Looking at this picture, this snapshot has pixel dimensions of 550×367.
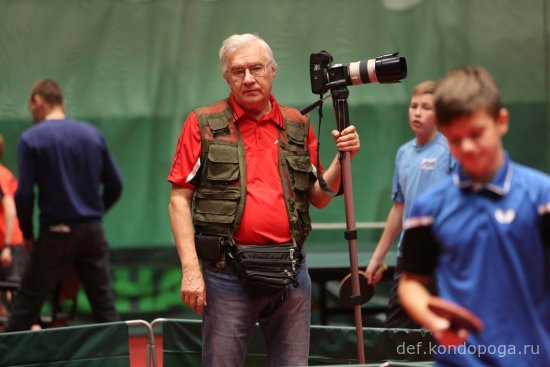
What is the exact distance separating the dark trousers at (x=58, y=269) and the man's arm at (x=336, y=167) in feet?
7.70

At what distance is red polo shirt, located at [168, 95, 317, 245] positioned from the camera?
3.39 meters

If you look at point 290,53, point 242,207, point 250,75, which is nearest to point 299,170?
point 242,207

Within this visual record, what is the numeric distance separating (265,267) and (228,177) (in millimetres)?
346

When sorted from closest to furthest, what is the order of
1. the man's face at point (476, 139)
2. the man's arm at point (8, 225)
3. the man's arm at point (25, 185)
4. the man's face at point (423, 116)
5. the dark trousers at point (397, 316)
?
1. the man's face at point (476, 139)
2. the man's face at point (423, 116)
3. the dark trousers at point (397, 316)
4. the man's arm at point (25, 185)
5. the man's arm at point (8, 225)

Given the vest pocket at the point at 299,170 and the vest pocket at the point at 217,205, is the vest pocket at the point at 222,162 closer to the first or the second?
the vest pocket at the point at 217,205

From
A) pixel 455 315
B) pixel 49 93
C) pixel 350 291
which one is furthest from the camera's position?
pixel 49 93

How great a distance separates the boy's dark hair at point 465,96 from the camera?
2.12 meters

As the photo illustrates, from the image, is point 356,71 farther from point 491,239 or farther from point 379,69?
point 491,239

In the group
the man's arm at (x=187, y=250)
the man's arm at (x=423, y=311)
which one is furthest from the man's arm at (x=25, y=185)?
the man's arm at (x=423, y=311)

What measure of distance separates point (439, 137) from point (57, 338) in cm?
204

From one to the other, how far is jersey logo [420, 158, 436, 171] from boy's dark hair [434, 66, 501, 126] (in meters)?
2.37

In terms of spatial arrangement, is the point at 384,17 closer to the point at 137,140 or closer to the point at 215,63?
the point at 215,63

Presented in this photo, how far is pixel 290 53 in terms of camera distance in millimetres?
7145

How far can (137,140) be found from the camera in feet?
24.0
